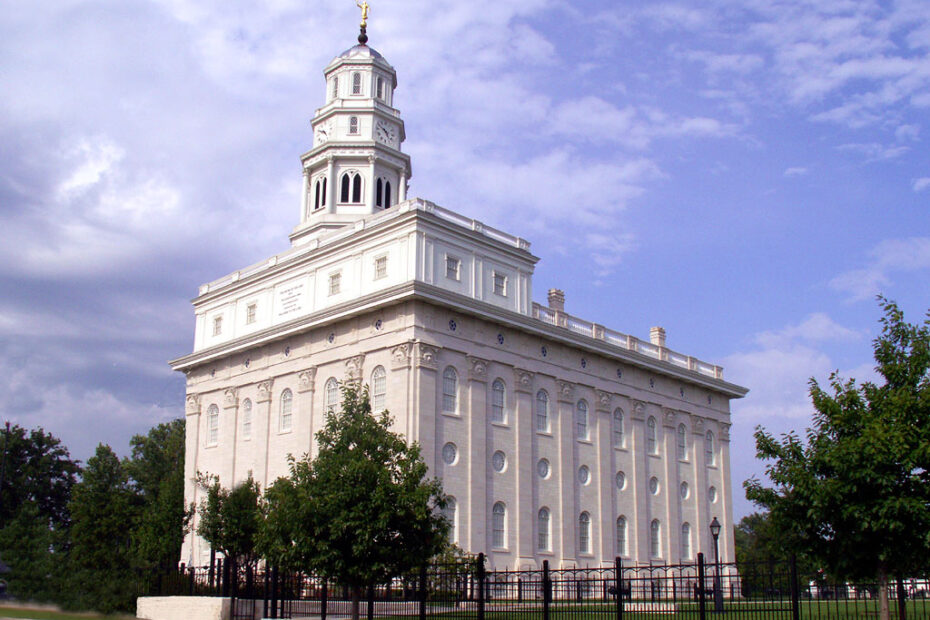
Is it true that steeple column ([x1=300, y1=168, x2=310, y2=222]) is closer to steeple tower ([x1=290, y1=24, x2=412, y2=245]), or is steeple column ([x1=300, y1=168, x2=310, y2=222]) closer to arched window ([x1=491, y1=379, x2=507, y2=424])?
steeple tower ([x1=290, y1=24, x2=412, y2=245])

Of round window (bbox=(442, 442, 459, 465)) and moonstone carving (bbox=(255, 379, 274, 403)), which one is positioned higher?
moonstone carving (bbox=(255, 379, 274, 403))

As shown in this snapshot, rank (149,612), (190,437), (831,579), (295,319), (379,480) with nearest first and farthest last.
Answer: (831,579) < (379,480) < (149,612) < (295,319) < (190,437)

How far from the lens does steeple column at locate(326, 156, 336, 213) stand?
180ft

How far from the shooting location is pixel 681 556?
2218 inches

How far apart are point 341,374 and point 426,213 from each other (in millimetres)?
8579

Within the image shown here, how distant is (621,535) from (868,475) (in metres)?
33.9

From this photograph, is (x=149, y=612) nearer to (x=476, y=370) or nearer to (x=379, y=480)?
(x=379, y=480)

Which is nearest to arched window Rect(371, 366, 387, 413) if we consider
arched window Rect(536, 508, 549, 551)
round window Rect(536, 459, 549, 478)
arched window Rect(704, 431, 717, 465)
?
round window Rect(536, 459, 549, 478)

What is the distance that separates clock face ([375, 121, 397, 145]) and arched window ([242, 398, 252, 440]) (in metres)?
17.6

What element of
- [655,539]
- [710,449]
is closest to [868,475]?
[655,539]

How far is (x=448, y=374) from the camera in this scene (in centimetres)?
4300

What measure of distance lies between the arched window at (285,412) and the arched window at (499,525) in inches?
444

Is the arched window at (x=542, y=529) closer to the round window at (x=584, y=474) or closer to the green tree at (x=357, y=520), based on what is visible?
the round window at (x=584, y=474)

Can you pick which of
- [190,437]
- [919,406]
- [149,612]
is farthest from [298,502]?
[190,437]
